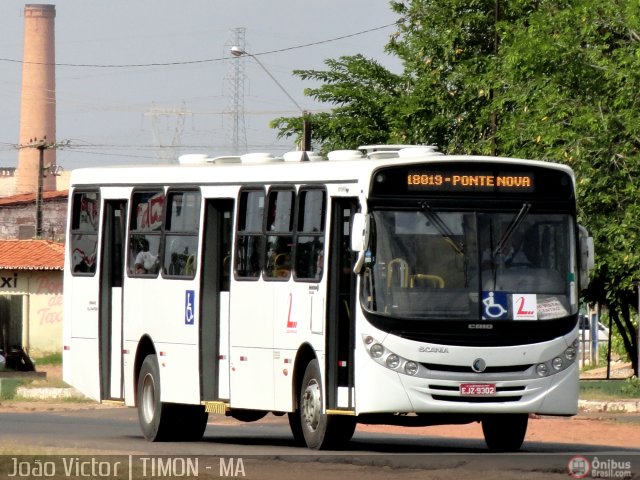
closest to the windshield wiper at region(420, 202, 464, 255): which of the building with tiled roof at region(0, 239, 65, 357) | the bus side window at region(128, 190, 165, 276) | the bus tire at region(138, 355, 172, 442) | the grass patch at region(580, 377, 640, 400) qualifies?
the bus side window at region(128, 190, 165, 276)

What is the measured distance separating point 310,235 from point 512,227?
2134 mm

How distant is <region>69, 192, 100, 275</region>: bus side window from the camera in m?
20.8

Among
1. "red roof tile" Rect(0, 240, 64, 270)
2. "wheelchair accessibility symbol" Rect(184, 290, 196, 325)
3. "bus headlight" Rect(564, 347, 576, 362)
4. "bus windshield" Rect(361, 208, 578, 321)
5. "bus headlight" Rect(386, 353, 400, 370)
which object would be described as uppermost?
"red roof tile" Rect(0, 240, 64, 270)

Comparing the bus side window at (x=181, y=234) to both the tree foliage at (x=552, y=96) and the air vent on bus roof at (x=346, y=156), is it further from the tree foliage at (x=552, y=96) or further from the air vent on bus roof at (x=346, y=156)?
the tree foliage at (x=552, y=96)

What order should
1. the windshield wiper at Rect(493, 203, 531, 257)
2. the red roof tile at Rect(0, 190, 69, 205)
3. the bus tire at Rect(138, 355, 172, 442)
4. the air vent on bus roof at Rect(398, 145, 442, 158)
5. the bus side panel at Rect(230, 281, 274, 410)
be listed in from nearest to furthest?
1. the windshield wiper at Rect(493, 203, 531, 257)
2. the air vent on bus roof at Rect(398, 145, 442, 158)
3. the bus side panel at Rect(230, 281, 274, 410)
4. the bus tire at Rect(138, 355, 172, 442)
5. the red roof tile at Rect(0, 190, 69, 205)

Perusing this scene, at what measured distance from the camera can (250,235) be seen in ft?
59.6

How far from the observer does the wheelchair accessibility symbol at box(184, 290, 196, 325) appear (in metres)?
18.9

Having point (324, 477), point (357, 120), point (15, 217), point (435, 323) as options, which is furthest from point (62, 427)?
point (15, 217)

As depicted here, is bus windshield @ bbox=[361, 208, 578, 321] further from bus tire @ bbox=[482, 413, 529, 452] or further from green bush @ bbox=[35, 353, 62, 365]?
green bush @ bbox=[35, 353, 62, 365]

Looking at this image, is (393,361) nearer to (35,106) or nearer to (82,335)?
(82,335)

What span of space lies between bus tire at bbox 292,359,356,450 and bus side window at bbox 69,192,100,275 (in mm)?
4701

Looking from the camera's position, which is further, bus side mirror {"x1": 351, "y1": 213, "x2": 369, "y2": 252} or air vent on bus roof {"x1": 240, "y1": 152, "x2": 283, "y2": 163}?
air vent on bus roof {"x1": 240, "y1": 152, "x2": 283, "y2": 163}

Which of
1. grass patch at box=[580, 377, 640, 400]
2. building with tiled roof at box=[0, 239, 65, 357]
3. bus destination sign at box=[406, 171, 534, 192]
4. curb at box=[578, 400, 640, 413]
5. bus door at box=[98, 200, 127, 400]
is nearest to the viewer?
bus destination sign at box=[406, 171, 534, 192]

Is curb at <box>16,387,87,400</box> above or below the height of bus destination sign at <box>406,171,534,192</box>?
below
